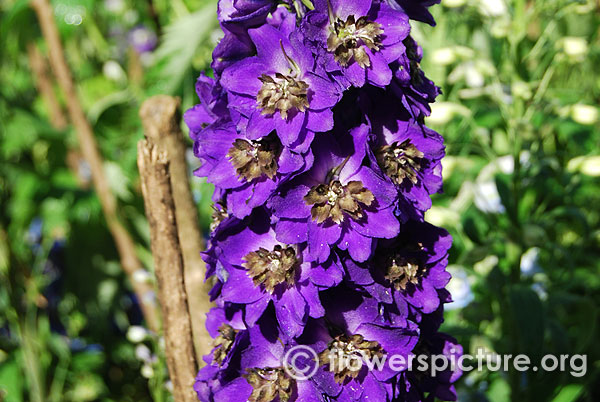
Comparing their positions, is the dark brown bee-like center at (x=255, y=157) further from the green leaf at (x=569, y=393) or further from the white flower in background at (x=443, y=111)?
the green leaf at (x=569, y=393)

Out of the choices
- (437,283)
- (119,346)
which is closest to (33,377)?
(119,346)

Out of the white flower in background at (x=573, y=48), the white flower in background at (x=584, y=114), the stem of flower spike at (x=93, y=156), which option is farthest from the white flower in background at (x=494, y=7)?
the stem of flower spike at (x=93, y=156)

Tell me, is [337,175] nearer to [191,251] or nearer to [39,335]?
[191,251]

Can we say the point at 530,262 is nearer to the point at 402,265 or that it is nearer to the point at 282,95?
the point at 402,265

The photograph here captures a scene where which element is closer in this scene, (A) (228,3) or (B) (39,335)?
(A) (228,3)

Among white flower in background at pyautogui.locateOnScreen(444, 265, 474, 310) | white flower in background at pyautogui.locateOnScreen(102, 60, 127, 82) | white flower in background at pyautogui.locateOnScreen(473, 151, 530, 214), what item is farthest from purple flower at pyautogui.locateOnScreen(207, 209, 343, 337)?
white flower in background at pyautogui.locateOnScreen(102, 60, 127, 82)
